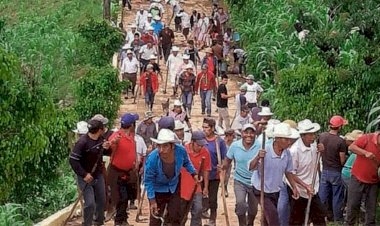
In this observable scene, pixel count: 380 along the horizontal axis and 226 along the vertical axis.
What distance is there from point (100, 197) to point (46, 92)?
1418 mm

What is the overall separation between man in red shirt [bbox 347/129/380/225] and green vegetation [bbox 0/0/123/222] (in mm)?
3701

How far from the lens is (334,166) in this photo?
40.9 feet

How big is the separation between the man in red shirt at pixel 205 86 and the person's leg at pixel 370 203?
981cm

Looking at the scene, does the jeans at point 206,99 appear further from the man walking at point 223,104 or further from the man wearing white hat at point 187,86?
the man walking at point 223,104

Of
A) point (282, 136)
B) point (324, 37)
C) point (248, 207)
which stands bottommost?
point (248, 207)

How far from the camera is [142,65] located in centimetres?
2541

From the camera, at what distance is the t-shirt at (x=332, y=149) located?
483 inches

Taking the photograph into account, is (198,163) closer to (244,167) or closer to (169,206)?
(244,167)

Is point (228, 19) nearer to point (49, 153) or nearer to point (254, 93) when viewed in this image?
point (254, 93)

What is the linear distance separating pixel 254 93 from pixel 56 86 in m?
9.51

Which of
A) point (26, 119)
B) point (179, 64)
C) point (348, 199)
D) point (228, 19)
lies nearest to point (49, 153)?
point (26, 119)

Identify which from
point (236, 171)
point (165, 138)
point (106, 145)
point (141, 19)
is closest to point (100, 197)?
point (106, 145)

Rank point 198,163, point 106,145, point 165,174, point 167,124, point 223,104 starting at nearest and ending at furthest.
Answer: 1. point 165,174
2. point 106,145
3. point 198,163
4. point 167,124
5. point 223,104

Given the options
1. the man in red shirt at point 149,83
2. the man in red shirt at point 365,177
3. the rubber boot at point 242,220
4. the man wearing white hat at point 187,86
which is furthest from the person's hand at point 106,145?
the man in red shirt at point 149,83
